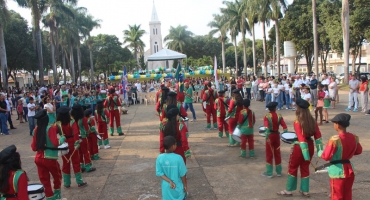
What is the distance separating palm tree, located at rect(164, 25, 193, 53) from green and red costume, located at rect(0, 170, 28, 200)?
6404cm

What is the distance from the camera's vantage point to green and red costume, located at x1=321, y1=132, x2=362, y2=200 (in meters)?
4.15

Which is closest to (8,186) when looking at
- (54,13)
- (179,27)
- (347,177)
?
(347,177)

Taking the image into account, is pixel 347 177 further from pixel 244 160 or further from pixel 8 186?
pixel 8 186

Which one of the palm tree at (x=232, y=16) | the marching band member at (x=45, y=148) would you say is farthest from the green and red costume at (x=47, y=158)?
the palm tree at (x=232, y=16)

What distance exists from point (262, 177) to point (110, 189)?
3086 millimetres

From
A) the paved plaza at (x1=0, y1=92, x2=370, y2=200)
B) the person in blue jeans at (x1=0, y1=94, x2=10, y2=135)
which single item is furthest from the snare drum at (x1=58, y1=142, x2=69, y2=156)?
the person in blue jeans at (x1=0, y1=94, x2=10, y2=135)

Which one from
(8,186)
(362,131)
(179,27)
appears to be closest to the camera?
(8,186)

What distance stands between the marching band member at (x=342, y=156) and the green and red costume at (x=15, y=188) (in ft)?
12.5

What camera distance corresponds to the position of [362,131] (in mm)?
10359

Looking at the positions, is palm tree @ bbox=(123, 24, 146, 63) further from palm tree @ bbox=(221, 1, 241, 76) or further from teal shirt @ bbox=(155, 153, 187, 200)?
teal shirt @ bbox=(155, 153, 187, 200)

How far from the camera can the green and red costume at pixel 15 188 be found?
371 cm

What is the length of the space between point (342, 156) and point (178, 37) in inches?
2542

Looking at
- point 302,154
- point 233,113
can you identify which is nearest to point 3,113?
point 233,113

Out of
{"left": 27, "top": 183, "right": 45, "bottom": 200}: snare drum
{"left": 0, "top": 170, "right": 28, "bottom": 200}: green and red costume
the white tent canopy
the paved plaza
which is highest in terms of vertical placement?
the white tent canopy
